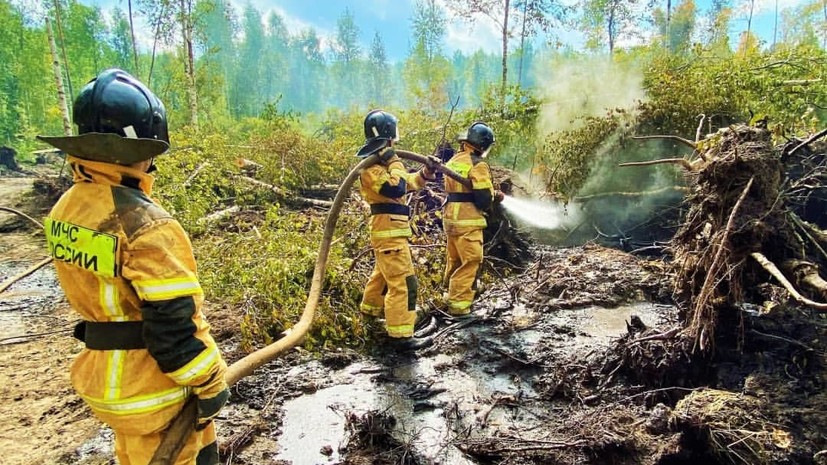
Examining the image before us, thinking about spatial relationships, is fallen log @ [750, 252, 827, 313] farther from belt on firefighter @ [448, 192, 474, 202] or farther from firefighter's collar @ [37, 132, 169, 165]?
firefighter's collar @ [37, 132, 169, 165]

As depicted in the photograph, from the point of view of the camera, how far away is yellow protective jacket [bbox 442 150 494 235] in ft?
17.3

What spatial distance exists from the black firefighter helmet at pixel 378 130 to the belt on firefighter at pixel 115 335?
10.1ft

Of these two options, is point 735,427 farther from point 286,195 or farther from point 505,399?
point 286,195

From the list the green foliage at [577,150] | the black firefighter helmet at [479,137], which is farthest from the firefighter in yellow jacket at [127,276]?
the green foliage at [577,150]

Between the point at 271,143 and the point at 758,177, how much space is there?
Answer: 8498 millimetres

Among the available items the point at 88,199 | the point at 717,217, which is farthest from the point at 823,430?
the point at 88,199

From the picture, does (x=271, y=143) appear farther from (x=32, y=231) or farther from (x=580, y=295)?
(x=580, y=295)

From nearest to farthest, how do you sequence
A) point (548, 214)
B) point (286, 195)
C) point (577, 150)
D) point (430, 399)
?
point (430, 399)
point (577, 150)
point (548, 214)
point (286, 195)

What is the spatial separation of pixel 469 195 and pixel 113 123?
4042mm

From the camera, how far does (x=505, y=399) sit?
140 inches

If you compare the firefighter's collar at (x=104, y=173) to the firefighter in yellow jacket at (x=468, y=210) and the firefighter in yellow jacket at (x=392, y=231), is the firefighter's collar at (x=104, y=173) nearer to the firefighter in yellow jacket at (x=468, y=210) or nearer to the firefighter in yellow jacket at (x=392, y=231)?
the firefighter in yellow jacket at (x=392, y=231)

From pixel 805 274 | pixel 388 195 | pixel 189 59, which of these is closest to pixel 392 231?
pixel 388 195

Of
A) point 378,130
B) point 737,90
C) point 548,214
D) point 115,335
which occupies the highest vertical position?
point 737,90

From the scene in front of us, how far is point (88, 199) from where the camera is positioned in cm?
169
